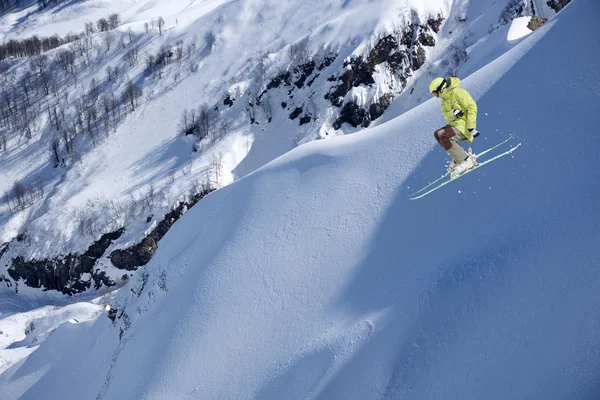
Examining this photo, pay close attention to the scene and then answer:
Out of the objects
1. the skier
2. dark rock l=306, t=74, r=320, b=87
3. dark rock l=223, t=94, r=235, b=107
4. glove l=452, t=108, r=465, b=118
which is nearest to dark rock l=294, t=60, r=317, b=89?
dark rock l=306, t=74, r=320, b=87

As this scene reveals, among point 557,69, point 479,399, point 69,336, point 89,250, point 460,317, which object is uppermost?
point 557,69

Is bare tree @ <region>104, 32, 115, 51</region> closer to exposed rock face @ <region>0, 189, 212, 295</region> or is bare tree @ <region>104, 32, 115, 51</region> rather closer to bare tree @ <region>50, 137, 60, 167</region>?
bare tree @ <region>50, 137, 60, 167</region>

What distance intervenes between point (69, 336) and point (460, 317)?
33.0m

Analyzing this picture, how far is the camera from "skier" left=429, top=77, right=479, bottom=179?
1859 centimetres

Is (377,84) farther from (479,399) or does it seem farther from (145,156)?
(479,399)

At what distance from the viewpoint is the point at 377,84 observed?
253ft

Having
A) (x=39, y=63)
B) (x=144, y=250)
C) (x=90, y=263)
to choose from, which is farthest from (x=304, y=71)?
(x=39, y=63)

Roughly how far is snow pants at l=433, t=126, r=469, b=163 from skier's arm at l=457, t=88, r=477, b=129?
0.82 metres

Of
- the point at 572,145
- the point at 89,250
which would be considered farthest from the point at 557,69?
the point at 89,250

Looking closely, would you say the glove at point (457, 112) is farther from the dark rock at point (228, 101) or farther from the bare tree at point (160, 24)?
the bare tree at point (160, 24)

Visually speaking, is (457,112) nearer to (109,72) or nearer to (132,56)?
(109,72)

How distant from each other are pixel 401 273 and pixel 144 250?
163ft

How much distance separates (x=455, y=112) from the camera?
19.2m

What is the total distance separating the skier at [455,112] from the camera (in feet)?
61.0
